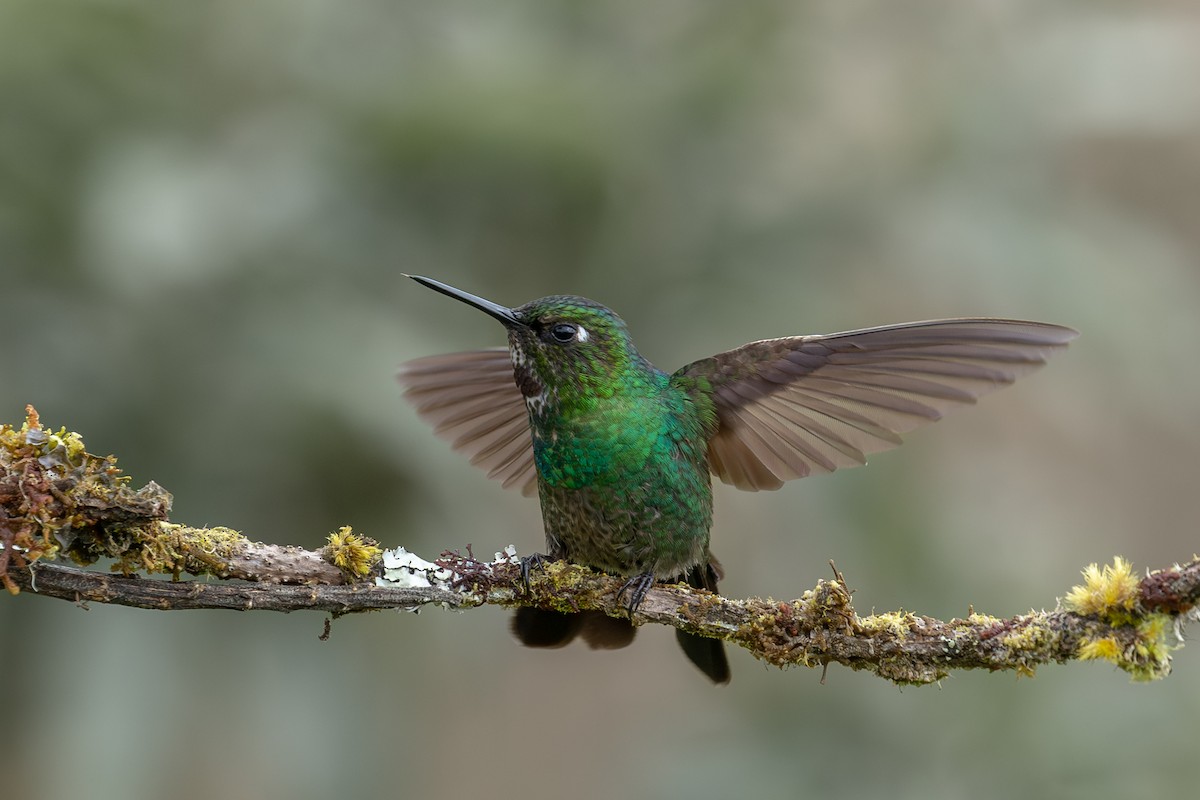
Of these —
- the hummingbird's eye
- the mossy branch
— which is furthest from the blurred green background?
the mossy branch

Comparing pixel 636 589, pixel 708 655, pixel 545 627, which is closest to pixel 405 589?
pixel 636 589

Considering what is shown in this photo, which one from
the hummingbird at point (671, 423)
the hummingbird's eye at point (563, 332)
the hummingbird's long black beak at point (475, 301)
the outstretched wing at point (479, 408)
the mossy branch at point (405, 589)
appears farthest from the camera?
the outstretched wing at point (479, 408)

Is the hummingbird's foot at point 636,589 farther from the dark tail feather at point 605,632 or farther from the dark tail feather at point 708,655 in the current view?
the dark tail feather at point 708,655

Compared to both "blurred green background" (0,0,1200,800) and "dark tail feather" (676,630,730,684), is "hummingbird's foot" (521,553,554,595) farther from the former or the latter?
"blurred green background" (0,0,1200,800)

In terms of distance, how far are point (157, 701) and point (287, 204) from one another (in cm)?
147

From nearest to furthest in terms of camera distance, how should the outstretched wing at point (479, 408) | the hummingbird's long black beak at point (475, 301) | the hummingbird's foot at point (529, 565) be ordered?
the hummingbird's foot at point (529, 565) < the hummingbird's long black beak at point (475, 301) < the outstretched wing at point (479, 408)

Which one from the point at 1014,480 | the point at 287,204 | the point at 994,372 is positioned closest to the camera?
the point at 994,372

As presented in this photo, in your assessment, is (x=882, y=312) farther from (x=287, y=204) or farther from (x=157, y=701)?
(x=157, y=701)

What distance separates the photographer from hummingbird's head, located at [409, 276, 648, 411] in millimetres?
3240

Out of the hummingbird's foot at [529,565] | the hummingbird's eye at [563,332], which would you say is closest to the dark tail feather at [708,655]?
the hummingbird's foot at [529,565]

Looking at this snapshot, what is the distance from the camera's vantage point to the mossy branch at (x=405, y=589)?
2.01 meters

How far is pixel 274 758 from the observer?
3.37 metres

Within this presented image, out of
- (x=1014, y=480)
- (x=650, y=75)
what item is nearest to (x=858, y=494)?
(x=1014, y=480)

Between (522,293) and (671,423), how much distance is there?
3.73 feet
